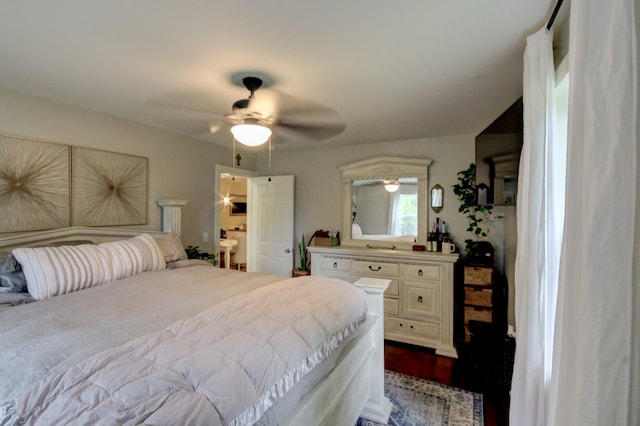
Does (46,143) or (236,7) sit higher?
(236,7)

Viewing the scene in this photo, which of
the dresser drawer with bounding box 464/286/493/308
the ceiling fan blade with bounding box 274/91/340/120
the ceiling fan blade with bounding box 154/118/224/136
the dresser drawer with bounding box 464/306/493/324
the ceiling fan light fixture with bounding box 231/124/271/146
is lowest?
the dresser drawer with bounding box 464/306/493/324

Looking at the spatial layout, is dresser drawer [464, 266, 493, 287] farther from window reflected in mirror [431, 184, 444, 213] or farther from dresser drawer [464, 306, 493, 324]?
window reflected in mirror [431, 184, 444, 213]

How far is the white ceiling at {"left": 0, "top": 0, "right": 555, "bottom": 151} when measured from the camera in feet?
4.44

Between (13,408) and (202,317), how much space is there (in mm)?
607

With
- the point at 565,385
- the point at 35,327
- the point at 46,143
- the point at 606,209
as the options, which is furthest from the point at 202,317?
the point at 46,143

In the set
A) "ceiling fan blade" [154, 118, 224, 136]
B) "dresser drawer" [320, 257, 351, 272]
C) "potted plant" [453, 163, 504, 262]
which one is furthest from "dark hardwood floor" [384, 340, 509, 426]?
"ceiling fan blade" [154, 118, 224, 136]

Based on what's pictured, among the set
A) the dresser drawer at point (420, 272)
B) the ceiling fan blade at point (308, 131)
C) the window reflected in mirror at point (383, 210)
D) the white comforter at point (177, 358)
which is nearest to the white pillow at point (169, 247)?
the white comforter at point (177, 358)

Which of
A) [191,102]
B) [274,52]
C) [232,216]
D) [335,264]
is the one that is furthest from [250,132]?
[232,216]

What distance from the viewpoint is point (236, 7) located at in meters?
1.33

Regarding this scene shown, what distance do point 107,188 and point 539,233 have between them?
346cm

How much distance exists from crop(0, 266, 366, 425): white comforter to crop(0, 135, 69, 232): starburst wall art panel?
1.08 metres

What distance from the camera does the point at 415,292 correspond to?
3.42 m

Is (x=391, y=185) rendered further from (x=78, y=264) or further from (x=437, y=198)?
(x=78, y=264)

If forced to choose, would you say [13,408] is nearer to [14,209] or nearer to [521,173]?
[521,173]
